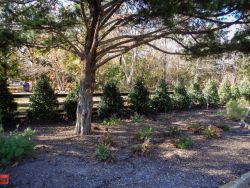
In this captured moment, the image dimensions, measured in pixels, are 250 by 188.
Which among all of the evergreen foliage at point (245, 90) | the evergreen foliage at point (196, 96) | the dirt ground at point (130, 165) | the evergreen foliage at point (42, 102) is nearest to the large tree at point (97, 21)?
the dirt ground at point (130, 165)

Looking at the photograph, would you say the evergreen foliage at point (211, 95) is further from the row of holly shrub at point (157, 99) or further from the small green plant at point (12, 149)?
the small green plant at point (12, 149)

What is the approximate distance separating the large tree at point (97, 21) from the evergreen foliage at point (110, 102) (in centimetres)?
309

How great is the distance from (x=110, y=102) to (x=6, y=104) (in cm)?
336

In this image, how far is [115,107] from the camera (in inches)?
409

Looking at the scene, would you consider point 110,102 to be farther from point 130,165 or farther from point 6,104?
point 130,165

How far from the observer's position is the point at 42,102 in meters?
9.26

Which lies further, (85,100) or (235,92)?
(235,92)

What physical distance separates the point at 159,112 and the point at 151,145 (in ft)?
20.5

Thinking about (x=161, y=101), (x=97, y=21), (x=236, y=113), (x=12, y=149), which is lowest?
(x=12, y=149)

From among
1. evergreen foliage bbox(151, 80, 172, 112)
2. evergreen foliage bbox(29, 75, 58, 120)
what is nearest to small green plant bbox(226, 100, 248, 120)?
evergreen foliage bbox(151, 80, 172, 112)

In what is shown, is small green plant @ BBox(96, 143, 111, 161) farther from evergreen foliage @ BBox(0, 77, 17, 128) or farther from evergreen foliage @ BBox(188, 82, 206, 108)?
evergreen foliage @ BBox(188, 82, 206, 108)

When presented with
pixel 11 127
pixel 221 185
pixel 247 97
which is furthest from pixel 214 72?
pixel 221 185

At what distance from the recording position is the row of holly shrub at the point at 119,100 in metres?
9.14

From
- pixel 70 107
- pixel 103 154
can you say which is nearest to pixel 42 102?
pixel 70 107
